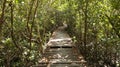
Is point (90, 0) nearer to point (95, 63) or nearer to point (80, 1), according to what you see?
point (80, 1)

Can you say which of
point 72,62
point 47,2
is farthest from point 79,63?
point 47,2

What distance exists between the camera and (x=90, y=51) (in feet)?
36.8

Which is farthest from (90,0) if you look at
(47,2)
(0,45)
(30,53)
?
(0,45)

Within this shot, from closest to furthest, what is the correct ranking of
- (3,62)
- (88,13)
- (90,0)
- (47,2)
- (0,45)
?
(0,45)
(3,62)
(90,0)
(88,13)
(47,2)

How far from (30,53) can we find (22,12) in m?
1.90

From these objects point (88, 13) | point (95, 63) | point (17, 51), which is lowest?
point (95, 63)

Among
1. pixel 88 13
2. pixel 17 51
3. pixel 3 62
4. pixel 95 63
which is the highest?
pixel 88 13

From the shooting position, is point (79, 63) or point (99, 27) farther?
point (99, 27)

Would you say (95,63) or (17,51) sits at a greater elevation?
(17,51)

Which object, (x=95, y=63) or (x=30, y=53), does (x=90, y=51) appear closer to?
(x=95, y=63)

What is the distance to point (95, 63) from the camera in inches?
425

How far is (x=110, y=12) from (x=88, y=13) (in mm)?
2563

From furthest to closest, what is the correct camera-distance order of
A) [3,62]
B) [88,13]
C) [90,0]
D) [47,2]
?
[47,2] < [88,13] < [90,0] < [3,62]

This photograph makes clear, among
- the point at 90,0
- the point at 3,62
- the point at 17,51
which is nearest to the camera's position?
the point at 17,51
